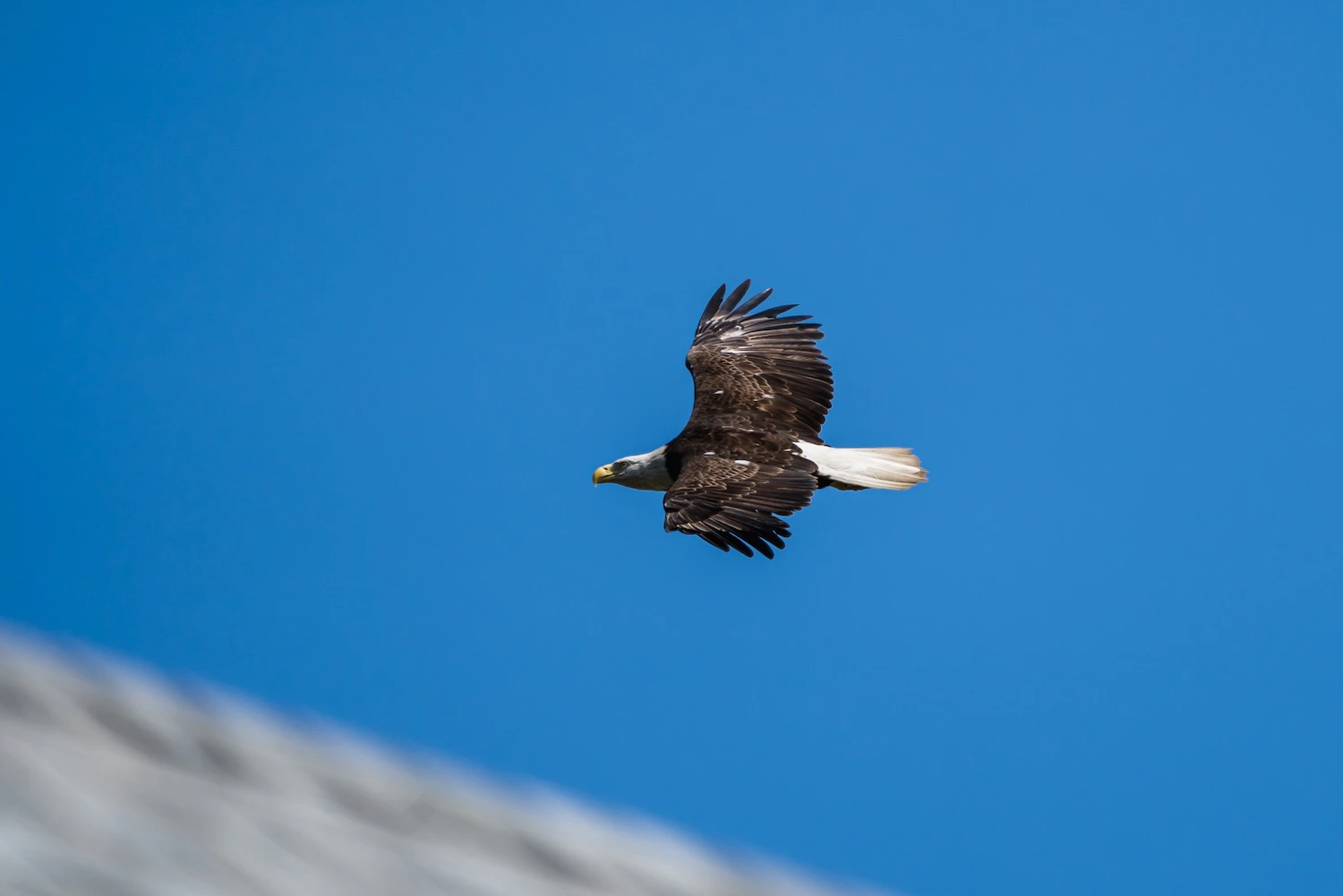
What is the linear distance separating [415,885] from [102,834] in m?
0.63

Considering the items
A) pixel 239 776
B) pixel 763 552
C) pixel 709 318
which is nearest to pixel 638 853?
pixel 239 776

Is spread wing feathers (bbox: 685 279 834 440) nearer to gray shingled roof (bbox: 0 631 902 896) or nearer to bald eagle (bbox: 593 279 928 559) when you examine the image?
bald eagle (bbox: 593 279 928 559)

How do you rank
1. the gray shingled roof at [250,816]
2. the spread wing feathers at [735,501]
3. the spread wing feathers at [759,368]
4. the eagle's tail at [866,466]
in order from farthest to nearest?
the spread wing feathers at [759,368], the eagle's tail at [866,466], the spread wing feathers at [735,501], the gray shingled roof at [250,816]

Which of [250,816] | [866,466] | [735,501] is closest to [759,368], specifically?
[866,466]

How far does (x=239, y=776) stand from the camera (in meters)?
3.10

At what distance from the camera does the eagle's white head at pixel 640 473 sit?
13.9 metres

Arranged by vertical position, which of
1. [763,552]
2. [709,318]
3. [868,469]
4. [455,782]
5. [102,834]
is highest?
[709,318]

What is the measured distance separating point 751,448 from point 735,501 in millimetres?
1101

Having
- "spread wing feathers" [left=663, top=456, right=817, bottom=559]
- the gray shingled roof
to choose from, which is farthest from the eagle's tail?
the gray shingled roof

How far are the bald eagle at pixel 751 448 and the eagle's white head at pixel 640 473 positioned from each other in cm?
1

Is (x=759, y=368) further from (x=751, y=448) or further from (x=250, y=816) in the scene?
(x=250, y=816)

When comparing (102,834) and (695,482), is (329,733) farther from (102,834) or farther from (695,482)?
(695,482)

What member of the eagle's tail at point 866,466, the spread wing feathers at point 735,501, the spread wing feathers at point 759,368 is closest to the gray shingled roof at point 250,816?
the spread wing feathers at point 735,501

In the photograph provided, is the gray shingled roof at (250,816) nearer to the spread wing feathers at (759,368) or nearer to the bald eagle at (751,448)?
the bald eagle at (751,448)
